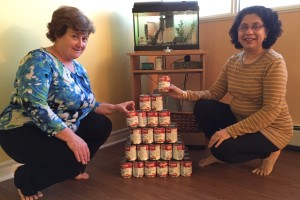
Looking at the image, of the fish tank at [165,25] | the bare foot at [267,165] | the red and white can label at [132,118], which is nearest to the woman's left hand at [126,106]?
the red and white can label at [132,118]

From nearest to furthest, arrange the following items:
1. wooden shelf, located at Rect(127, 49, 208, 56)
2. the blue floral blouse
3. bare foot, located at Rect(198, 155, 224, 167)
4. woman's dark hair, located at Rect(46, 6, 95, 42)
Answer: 1. the blue floral blouse
2. woman's dark hair, located at Rect(46, 6, 95, 42)
3. bare foot, located at Rect(198, 155, 224, 167)
4. wooden shelf, located at Rect(127, 49, 208, 56)

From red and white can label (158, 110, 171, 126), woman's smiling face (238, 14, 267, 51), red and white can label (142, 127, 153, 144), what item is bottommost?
red and white can label (142, 127, 153, 144)

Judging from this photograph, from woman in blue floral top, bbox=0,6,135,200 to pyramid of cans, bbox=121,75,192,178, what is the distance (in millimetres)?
349

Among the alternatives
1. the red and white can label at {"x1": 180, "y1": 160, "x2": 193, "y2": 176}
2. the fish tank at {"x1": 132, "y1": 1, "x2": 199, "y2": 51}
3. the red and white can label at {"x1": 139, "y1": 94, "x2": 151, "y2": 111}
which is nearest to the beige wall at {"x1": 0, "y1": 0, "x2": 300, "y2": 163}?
the fish tank at {"x1": 132, "y1": 1, "x2": 199, "y2": 51}

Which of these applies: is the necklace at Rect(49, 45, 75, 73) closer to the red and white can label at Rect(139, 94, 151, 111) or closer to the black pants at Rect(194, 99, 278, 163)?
the red and white can label at Rect(139, 94, 151, 111)

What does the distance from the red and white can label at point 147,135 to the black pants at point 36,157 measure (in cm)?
43

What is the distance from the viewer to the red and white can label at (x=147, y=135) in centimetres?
169

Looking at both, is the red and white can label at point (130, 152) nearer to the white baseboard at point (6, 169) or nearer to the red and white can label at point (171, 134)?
the red and white can label at point (171, 134)

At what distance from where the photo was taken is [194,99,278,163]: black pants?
1.56m

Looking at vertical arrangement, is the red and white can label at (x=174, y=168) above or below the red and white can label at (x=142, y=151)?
below

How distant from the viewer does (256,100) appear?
1.63 metres

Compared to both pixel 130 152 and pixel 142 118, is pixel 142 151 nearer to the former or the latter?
pixel 130 152

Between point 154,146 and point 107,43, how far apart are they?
3.13ft

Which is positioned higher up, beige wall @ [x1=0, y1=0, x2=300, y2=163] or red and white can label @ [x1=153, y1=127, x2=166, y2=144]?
beige wall @ [x1=0, y1=0, x2=300, y2=163]
